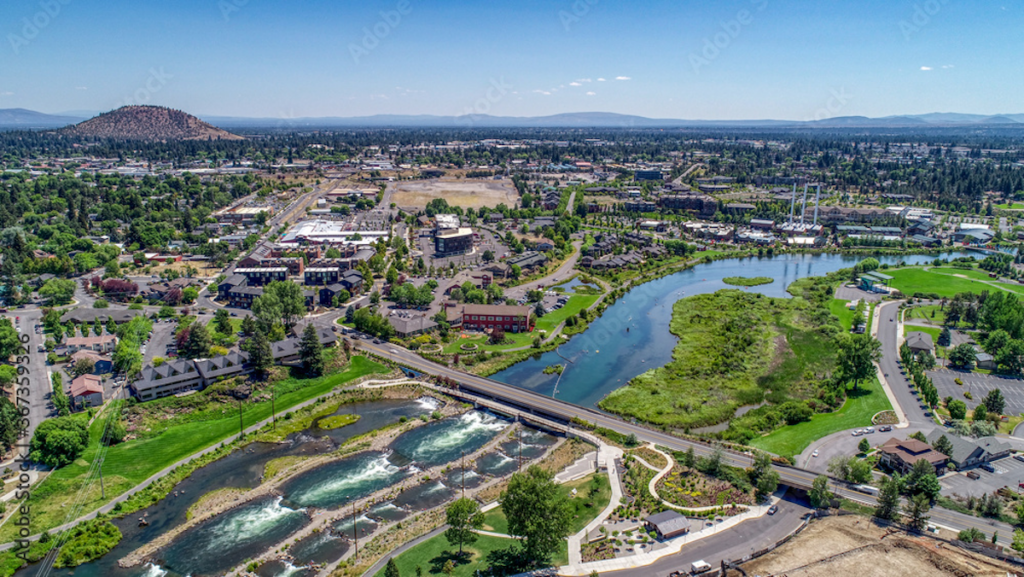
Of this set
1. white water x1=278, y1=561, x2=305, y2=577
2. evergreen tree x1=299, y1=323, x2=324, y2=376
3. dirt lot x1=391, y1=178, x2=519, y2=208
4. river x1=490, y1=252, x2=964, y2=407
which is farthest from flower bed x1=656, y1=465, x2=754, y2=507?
dirt lot x1=391, y1=178, x2=519, y2=208

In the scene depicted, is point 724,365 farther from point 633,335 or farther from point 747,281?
point 747,281

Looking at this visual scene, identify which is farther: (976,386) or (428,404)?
(976,386)

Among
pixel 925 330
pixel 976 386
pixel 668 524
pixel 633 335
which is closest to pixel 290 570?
pixel 668 524

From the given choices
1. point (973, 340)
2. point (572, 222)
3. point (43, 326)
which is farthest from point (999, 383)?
point (43, 326)

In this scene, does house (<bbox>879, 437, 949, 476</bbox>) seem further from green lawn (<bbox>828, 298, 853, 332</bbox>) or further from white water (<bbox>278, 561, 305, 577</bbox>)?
white water (<bbox>278, 561, 305, 577</bbox>)

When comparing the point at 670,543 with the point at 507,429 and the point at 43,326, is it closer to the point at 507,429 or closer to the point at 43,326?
the point at 507,429

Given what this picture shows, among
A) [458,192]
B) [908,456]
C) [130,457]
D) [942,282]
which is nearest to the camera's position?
[908,456]
